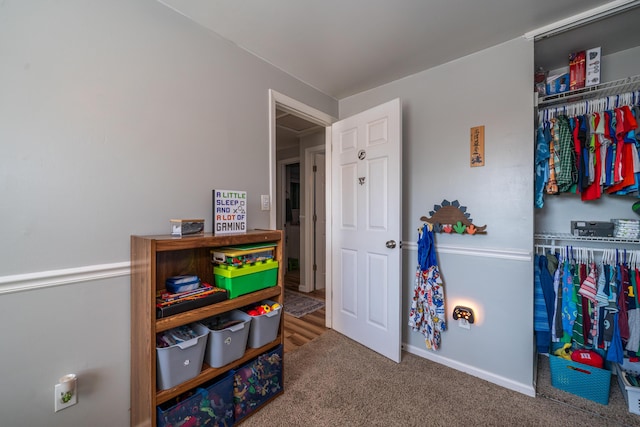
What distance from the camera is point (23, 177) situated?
107 centimetres

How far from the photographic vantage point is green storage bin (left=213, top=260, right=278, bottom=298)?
1.43 meters

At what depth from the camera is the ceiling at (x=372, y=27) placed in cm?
146

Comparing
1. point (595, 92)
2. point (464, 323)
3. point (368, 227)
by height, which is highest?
point (595, 92)

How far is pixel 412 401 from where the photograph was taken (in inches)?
64.3

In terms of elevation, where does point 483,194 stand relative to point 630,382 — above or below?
above

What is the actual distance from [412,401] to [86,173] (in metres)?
2.22

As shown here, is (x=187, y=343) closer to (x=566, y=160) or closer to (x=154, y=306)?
(x=154, y=306)

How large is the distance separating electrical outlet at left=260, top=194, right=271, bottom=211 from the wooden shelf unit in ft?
1.50

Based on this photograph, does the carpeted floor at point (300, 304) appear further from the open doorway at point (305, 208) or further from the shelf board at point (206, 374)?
the shelf board at point (206, 374)

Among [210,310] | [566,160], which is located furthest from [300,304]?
[566,160]

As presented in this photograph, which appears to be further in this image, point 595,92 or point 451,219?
point 451,219

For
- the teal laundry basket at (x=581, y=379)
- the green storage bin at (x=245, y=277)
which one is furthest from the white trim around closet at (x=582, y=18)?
the green storage bin at (x=245, y=277)

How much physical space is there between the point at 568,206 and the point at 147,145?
286 cm

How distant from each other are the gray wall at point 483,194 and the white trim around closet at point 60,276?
201 centimetres
